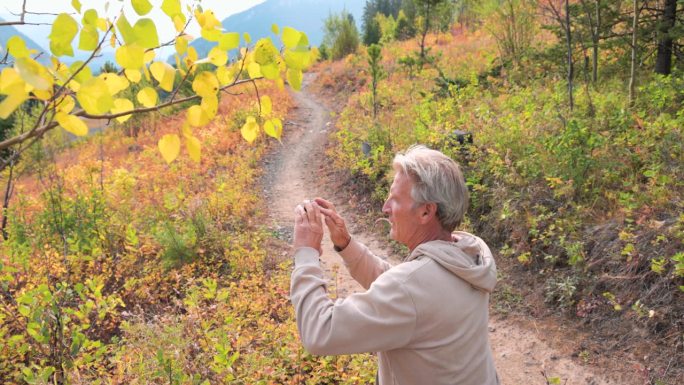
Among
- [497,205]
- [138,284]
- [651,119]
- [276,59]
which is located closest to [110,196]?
[138,284]

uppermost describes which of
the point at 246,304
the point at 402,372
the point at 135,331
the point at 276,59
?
the point at 276,59

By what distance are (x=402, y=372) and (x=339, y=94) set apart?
676 inches

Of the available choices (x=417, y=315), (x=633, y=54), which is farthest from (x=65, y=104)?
(x=633, y=54)

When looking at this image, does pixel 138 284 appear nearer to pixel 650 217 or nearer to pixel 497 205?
pixel 497 205

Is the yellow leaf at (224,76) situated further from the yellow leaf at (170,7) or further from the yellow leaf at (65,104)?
the yellow leaf at (65,104)

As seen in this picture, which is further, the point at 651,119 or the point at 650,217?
the point at 651,119

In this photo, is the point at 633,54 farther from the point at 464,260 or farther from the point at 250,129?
the point at 250,129

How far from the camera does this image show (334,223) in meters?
1.93

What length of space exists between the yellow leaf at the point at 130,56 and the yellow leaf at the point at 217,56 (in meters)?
0.20

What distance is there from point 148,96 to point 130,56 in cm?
18

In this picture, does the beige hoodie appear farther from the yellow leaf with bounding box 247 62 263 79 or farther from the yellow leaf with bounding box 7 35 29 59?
the yellow leaf with bounding box 7 35 29 59

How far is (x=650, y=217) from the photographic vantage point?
4.24 m

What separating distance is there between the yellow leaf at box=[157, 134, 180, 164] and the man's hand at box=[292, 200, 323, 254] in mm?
871

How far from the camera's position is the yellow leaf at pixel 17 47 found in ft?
2.18
